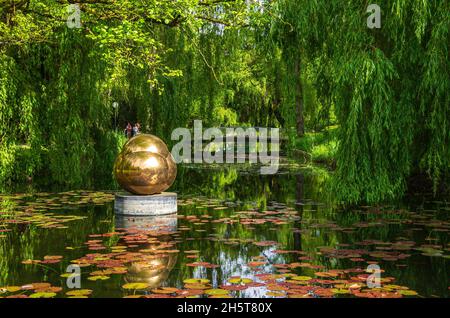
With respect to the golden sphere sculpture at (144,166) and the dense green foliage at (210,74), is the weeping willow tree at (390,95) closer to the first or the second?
the dense green foliage at (210,74)

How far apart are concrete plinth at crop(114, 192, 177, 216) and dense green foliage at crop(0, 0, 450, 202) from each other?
129 inches

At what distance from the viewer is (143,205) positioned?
932 centimetres

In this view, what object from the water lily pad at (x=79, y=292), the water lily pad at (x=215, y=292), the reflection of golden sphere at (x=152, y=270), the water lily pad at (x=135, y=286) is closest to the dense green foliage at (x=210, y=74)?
the reflection of golden sphere at (x=152, y=270)

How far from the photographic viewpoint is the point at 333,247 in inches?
264

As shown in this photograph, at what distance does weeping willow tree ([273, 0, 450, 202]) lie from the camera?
28.5 feet

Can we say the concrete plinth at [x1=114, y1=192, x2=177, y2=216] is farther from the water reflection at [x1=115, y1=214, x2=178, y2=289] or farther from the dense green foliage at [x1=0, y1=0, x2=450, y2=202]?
the dense green foliage at [x1=0, y1=0, x2=450, y2=202]

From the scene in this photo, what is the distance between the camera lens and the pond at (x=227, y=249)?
16.1ft

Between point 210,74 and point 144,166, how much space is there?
746 centimetres

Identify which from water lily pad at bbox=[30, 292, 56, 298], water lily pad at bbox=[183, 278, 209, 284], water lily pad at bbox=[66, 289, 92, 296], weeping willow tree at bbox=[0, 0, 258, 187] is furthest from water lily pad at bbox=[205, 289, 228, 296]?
weeping willow tree at bbox=[0, 0, 258, 187]

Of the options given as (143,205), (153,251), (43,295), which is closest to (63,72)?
(143,205)

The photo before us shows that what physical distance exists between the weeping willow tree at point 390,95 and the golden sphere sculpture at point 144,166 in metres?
3.29
